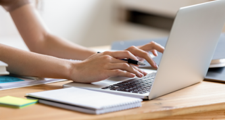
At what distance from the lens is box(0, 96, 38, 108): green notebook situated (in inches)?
27.3

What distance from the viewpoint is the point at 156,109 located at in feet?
2.21

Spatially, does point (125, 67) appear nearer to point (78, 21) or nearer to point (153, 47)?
point (153, 47)

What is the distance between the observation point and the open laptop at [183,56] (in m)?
0.72

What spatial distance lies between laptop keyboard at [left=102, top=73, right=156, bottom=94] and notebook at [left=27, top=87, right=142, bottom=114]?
0.23 feet

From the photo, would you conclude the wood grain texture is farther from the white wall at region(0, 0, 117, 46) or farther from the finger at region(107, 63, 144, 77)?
the white wall at region(0, 0, 117, 46)

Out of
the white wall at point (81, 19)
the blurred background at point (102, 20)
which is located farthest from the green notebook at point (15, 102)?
the white wall at point (81, 19)

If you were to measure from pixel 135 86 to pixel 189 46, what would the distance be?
0.18 metres

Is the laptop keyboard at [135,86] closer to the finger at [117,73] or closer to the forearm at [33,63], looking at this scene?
the finger at [117,73]

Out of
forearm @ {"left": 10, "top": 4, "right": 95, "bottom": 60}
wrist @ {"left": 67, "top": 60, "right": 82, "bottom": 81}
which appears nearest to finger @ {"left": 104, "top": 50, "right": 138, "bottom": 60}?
wrist @ {"left": 67, "top": 60, "right": 82, "bottom": 81}

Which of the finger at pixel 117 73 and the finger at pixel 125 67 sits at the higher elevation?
the finger at pixel 125 67

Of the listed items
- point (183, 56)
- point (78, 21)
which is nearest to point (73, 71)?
point (183, 56)

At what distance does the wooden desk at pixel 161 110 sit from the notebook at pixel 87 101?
1cm

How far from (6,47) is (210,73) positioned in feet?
2.24

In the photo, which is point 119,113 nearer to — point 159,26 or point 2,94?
point 2,94
